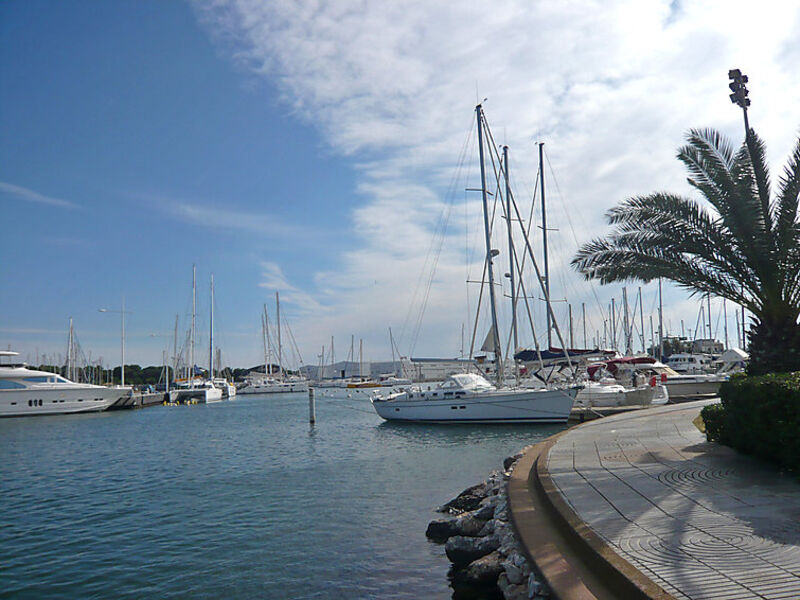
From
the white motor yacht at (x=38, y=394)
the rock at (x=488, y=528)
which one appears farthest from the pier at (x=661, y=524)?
the white motor yacht at (x=38, y=394)

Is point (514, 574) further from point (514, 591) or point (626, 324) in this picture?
point (626, 324)

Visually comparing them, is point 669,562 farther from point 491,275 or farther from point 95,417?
point 95,417

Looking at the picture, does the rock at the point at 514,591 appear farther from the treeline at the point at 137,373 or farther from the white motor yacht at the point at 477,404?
the treeline at the point at 137,373

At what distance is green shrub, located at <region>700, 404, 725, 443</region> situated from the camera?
11930mm

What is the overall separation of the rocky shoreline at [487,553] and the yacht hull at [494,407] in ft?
60.3

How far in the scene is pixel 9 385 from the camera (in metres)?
53.8

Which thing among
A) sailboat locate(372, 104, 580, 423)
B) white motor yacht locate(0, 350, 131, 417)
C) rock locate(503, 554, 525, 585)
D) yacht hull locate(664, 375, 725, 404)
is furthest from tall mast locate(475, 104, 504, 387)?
white motor yacht locate(0, 350, 131, 417)

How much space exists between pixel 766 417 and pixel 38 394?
5983 centimetres

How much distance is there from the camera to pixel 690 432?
14.8m

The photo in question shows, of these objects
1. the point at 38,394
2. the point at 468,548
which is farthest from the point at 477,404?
the point at 38,394

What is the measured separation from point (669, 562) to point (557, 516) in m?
2.31

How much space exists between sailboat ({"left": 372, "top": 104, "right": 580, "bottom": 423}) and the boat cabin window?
36.8 meters

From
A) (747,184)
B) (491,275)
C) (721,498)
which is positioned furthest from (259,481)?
(491,275)

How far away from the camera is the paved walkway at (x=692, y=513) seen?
16.6ft
